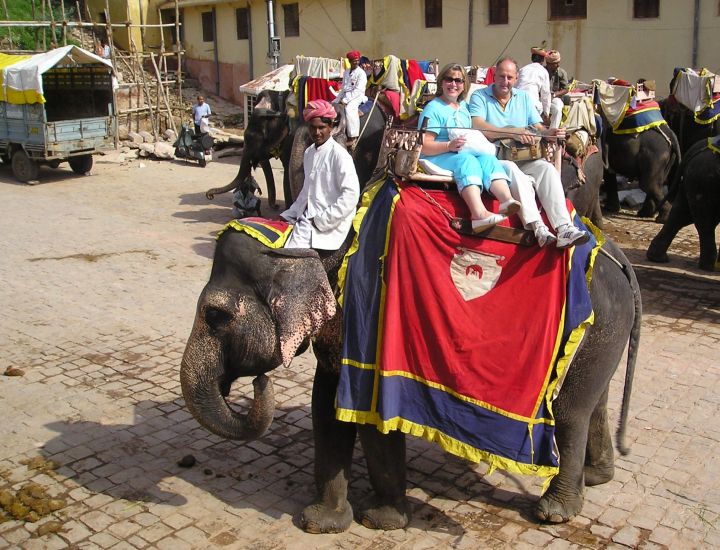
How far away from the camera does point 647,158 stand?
13.1 meters

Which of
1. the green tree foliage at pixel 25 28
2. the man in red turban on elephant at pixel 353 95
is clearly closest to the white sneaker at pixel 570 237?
the man in red turban on elephant at pixel 353 95

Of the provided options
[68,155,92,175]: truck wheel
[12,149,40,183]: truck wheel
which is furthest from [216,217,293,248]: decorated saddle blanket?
[68,155,92,175]: truck wheel

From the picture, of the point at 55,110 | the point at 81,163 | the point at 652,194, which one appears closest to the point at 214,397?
the point at 652,194

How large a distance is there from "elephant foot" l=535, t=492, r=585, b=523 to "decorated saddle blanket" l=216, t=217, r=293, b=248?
1.98 m

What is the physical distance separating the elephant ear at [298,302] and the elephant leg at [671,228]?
732 centimetres

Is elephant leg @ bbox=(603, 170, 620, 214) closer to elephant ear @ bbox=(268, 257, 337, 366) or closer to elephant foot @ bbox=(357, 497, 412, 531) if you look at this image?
elephant foot @ bbox=(357, 497, 412, 531)

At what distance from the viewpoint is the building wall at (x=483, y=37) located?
18.2 meters

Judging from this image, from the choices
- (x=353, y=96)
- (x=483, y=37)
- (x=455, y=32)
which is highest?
(x=455, y=32)

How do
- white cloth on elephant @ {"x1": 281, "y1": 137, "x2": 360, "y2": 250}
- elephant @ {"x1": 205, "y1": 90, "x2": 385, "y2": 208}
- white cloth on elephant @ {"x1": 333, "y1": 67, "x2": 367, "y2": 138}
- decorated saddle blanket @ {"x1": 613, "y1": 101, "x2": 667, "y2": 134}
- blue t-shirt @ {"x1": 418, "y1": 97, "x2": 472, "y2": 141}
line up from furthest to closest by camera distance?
decorated saddle blanket @ {"x1": 613, "y1": 101, "x2": 667, "y2": 134} → elephant @ {"x1": 205, "y1": 90, "x2": 385, "y2": 208} → white cloth on elephant @ {"x1": 333, "y1": 67, "x2": 367, "y2": 138} → blue t-shirt @ {"x1": 418, "y1": 97, "x2": 472, "y2": 141} → white cloth on elephant @ {"x1": 281, "y1": 137, "x2": 360, "y2": 250}

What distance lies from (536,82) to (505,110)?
366cm

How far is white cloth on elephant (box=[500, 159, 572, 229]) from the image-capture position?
14.0ft

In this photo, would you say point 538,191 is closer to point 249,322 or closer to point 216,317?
point 249,322

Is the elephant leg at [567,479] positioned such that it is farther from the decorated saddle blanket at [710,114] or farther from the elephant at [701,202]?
the decorated saddle blanket at [710,114]

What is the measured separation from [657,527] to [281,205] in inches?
402
